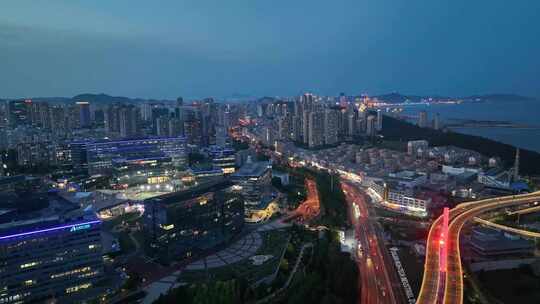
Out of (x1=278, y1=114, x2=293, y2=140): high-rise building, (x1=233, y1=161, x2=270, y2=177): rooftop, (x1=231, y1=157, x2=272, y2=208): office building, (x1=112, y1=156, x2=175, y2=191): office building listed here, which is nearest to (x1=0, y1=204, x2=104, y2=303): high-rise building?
(x1=231, y1=157, x2=272, y2=208): office building

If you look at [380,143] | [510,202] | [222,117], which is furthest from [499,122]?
[510,202]

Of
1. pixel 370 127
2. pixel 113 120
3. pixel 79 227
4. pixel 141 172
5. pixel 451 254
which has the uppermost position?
pixel 113 120

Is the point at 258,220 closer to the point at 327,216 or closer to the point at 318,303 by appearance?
the point at 327,216

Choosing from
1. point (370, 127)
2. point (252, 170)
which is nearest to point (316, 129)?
point (370, 127)

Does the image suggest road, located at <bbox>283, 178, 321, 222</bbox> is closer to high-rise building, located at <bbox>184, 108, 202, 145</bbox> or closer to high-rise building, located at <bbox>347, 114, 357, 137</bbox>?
high-rise building, located at <bbox>184, 108, 202, 145</bbox>

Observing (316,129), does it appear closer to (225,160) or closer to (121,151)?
(225,160)

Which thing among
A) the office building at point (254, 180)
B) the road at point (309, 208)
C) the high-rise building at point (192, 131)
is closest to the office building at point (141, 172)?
the office building at point (254, 180)
